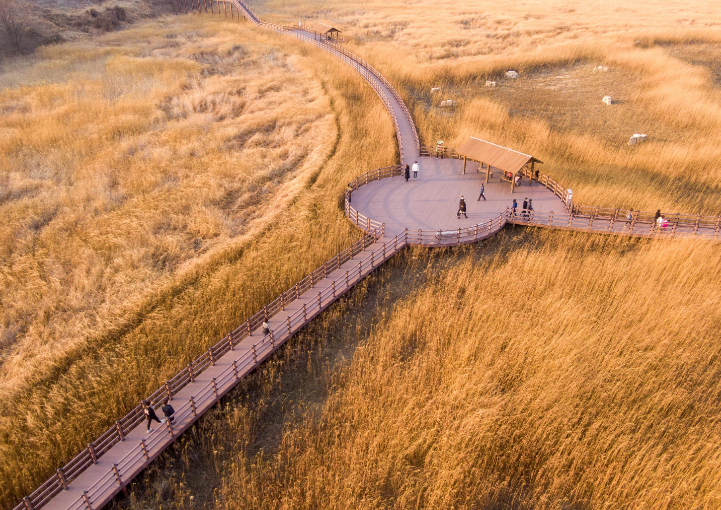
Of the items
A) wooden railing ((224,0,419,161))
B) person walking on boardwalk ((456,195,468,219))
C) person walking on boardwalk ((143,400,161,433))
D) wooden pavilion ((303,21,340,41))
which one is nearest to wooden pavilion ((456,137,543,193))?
person walking on boardwalk ((456,195,468,219))

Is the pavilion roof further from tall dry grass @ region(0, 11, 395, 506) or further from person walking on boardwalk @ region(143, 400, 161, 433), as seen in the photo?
person walking on boardwalk @ region(143, 400, 161, 433)

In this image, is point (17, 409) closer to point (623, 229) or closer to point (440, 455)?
point (440, 455)

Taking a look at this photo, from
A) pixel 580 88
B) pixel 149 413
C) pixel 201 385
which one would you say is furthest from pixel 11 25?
pixel 580 88

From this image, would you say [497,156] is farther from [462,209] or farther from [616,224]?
[616,224]

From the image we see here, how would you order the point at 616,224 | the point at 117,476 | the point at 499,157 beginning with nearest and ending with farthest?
the point at 117,476, the point at 616,224, the point at 499,157

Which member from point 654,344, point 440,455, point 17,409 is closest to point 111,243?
point 17,409

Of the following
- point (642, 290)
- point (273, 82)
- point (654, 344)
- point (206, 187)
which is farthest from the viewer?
point (273, 82)
